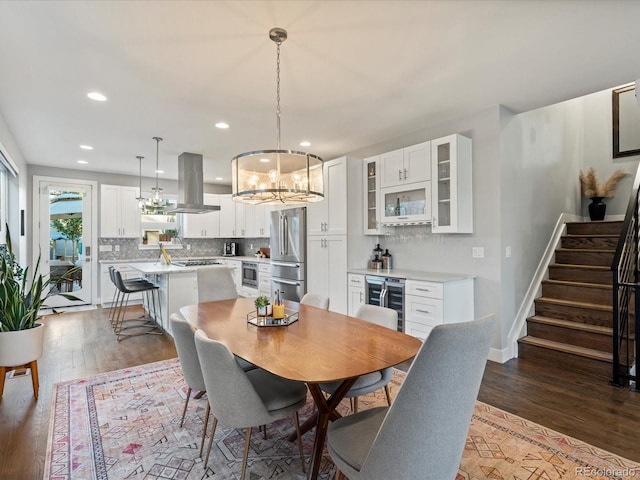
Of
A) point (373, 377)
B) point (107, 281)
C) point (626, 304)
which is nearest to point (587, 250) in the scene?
point (626, 304)

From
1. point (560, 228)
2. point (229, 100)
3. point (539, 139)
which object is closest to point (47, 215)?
point (229, 100)

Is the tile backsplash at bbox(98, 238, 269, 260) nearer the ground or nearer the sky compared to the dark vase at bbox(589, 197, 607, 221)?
nearer the ground

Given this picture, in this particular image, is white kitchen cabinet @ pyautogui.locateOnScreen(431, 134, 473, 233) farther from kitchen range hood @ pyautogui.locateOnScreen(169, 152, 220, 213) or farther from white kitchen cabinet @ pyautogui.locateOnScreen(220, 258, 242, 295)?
white kitchen cabinet @ pyautogui.locateOnScreen(220, 258, 242, 295)

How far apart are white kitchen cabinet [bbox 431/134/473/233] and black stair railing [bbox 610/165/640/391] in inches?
51.0

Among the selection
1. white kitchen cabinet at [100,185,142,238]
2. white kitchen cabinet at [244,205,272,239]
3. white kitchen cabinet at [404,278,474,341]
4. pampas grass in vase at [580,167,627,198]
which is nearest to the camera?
white kitchen cabinet at [404,278,474,341]

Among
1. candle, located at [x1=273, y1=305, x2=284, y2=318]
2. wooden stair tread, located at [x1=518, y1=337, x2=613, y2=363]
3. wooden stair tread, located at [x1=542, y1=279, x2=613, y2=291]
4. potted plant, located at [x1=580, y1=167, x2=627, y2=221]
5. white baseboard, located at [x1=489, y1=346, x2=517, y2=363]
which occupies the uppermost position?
potted plant, located at [x1=580, y1=167, x2=627, y2=221]

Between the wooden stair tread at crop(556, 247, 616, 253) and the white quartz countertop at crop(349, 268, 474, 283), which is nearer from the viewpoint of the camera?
the white quartz countertop at crop(349, 268, 474, 283)

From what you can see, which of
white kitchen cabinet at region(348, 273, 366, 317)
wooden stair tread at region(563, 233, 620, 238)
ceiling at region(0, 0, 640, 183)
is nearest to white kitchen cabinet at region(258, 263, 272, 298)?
white kitchen cabinet at region(348, 273, 366, 317)

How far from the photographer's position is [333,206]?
4707 millimetres

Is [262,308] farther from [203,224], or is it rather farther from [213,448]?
[203,224]

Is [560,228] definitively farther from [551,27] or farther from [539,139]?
[551,27]

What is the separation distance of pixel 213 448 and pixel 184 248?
6.15m

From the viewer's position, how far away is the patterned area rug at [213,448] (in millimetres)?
1880

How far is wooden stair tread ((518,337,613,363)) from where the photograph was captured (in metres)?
3.25
